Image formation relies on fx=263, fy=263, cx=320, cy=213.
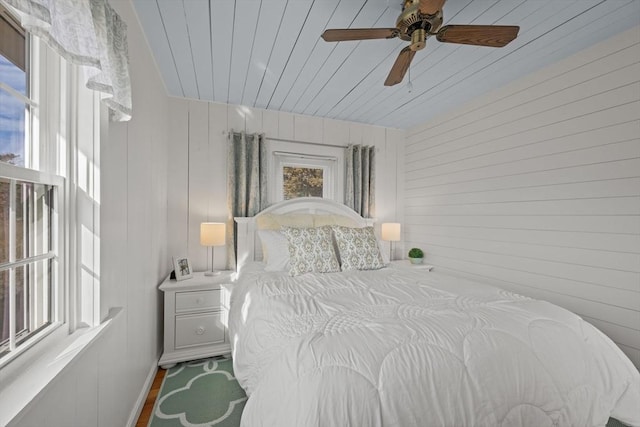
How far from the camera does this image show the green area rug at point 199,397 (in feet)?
5.44

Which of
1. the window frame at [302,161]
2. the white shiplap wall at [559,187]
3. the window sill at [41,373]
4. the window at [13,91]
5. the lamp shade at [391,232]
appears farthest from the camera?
the lamp shade at [391,232]

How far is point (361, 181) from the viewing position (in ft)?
11.4

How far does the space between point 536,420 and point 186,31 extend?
9.34ft

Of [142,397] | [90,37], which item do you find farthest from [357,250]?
[90,37]

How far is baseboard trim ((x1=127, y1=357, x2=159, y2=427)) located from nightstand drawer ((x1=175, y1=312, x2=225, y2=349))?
0.74ft

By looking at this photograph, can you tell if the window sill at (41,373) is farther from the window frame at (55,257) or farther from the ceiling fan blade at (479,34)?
the ceiling fan blade at (479,34)

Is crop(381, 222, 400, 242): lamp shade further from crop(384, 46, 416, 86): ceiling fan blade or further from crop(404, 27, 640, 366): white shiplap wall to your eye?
crop(384, 46, 416, 86): ceiling fan blade

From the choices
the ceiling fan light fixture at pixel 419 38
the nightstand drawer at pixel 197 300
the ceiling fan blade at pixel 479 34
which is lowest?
the nightstand drawer at pixel 197 300

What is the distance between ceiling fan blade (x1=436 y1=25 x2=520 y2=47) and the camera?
142 centimetres

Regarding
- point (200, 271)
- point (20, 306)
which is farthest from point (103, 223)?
point (200, 271)

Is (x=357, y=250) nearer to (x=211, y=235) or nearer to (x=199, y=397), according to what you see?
(x=211, y=235)

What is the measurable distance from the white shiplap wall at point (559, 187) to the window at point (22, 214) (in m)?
3.22

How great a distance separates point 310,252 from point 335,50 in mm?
1626

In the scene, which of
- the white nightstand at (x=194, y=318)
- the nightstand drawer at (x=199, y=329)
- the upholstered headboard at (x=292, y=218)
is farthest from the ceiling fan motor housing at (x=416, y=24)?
the nightstand drawer at (x=199, y=329)
